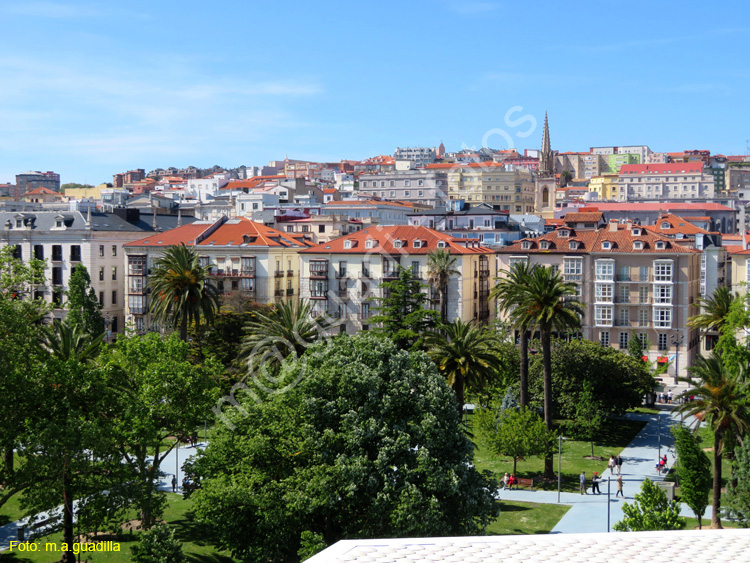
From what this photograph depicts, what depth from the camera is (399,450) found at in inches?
1139

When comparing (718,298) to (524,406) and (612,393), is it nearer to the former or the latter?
(612,393)

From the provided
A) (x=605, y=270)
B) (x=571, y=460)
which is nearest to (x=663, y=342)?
(x=605, y=270)

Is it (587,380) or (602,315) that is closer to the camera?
(587,380)

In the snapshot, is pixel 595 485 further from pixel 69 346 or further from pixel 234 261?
pixel 234 261

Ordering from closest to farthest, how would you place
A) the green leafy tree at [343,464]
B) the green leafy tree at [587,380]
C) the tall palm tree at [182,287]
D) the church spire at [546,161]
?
the green leafy tree at [343,464] < the tall palm tree at [182,287] < the green leafy tree at [587,380] < the church spire at [546,161]

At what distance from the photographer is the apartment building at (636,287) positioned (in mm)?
72188

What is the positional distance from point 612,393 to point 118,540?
34.4m

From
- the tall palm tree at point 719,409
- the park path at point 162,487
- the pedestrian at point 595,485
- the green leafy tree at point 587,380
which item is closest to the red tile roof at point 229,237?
the park path at point 162,487

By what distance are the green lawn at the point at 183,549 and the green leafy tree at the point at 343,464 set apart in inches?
124

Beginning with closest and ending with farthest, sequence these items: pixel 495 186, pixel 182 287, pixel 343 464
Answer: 1. pixel 343 464
2. pixel 182 287
3. pixel 495 186

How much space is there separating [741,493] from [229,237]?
5745 centimetres

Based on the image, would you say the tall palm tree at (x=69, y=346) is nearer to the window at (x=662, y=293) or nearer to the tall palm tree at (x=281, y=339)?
the tall palm tree at (x=281, y=339)

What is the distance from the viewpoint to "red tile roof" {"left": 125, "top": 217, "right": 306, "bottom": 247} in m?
81.3

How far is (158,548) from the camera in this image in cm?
2630
